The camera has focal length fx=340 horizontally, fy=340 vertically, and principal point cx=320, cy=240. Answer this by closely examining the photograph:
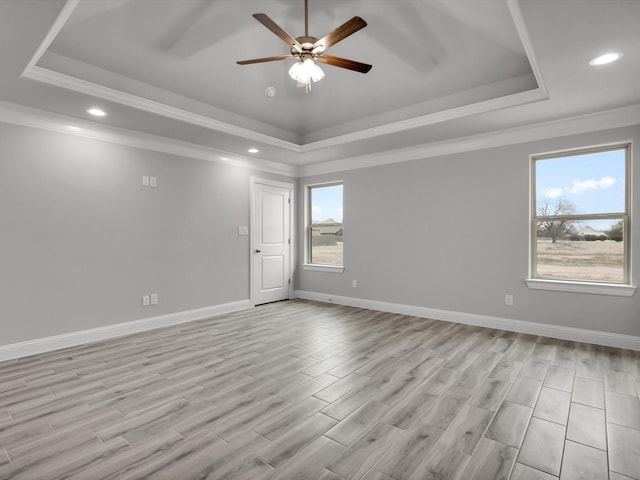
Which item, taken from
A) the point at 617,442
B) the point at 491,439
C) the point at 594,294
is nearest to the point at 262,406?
the point at 491,439

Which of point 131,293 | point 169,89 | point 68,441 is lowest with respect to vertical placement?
point 68,441

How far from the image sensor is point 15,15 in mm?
2018

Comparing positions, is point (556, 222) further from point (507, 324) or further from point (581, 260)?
point (507, 324)

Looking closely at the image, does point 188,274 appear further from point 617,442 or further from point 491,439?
point 617,442

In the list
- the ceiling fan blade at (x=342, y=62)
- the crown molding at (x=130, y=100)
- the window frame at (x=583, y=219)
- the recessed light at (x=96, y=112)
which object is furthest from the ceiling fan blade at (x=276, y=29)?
the window frame at (x=583, y=219)

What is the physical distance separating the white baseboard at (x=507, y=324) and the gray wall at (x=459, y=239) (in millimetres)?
62

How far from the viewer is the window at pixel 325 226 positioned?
6.07m

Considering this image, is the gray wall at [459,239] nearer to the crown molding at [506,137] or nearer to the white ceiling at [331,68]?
the crown molding at [506,137]

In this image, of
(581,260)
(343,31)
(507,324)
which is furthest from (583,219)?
(343,31)

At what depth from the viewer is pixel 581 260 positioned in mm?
3887

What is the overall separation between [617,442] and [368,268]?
3778 mm

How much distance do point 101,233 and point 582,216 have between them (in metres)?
5.54

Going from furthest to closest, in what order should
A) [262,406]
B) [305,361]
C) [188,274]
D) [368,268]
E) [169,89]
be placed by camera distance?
1. [368,268]
2. [188,274]
3. [169,89]
4. [305,361]
5. [262,406]

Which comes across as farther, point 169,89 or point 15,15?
point 169,89
